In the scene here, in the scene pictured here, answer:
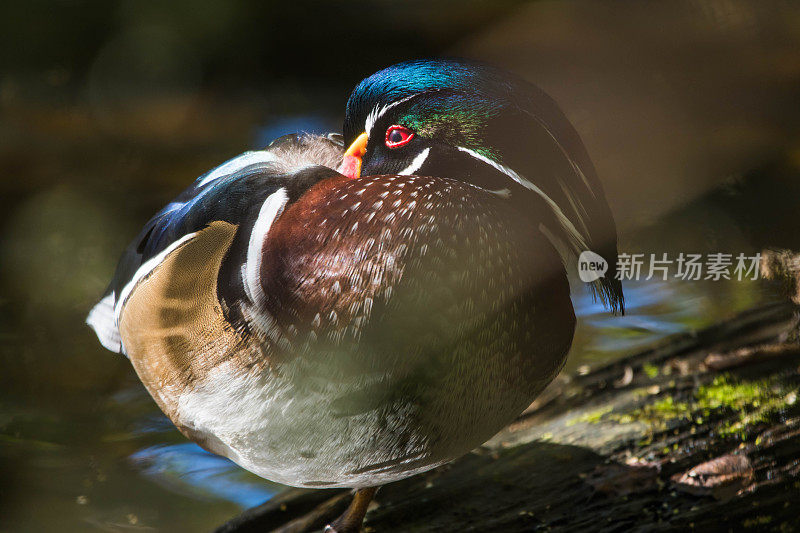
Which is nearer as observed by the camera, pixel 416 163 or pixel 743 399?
pixel 416 163

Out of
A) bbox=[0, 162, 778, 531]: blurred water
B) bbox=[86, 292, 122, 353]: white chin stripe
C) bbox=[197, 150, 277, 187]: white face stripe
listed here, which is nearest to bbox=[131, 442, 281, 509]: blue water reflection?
bbox=[0, 162, 778, 531]: blurred water

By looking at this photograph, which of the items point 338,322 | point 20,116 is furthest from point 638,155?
point 20,116

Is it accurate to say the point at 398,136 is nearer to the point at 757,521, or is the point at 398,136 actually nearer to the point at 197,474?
the point at 197,474

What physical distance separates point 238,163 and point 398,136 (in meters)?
0.18

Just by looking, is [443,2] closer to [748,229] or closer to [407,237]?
[407,237]

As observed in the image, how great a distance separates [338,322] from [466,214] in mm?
124

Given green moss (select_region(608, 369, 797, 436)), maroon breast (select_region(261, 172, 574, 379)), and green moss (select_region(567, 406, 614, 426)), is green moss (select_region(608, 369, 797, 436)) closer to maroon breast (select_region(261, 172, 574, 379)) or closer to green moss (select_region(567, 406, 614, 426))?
green moss (select_region(567, 406, 614, 426))

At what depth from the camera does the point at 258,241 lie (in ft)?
1.96

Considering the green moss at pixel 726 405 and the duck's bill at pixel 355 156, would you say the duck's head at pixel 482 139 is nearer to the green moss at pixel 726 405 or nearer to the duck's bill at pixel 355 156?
the duck's bill at pixel 355 156

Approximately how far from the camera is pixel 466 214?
0.58 meters

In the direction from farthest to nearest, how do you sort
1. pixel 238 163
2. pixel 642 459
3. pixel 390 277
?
1. pixel 642 459
2. pixel 238 163
3. pixel 390 277

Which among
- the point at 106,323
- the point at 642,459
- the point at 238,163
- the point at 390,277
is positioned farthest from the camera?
the point at 642,459

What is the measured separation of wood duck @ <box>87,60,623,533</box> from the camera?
566 mm

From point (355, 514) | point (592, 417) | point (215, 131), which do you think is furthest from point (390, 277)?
point (592, 417)
